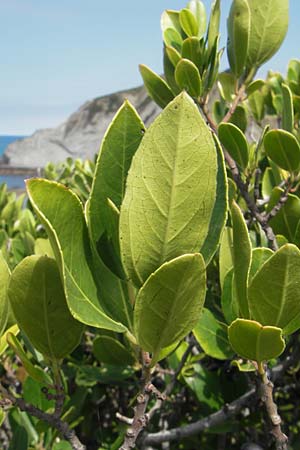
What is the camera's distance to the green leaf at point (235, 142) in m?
1.02

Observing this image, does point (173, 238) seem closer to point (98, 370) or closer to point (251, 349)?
point (251, 349)

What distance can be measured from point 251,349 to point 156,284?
6.7 inches

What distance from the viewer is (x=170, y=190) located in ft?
1.82

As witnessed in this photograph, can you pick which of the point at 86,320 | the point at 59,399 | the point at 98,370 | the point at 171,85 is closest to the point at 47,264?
the point at 86,320

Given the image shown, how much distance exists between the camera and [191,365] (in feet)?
3.87

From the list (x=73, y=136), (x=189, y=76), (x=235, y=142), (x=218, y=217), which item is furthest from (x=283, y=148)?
(x=73, y=136)

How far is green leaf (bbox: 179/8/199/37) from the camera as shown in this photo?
1.23 metres

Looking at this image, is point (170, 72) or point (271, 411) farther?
point (170, 72)

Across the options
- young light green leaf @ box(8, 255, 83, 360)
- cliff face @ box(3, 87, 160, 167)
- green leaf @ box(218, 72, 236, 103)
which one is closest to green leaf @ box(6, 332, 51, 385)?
young light green leaf @ box(8, 255, 83, 360)

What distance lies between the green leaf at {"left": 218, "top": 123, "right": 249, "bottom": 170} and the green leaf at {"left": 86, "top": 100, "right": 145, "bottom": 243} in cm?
37

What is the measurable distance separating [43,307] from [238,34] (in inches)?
28.8

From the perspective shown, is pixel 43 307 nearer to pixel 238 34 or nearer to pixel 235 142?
pixel 235 142

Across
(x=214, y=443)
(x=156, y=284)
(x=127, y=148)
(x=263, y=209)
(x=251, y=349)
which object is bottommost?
(x=214, y=443)

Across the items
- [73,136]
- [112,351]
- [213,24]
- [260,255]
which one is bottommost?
[73,136]
